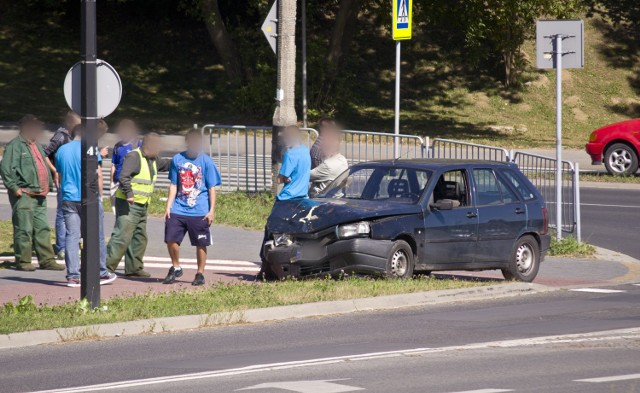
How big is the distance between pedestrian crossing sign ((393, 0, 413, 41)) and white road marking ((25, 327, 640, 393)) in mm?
9652

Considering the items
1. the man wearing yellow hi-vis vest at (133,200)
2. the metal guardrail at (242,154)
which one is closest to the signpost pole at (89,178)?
the man wearing yellow hi-vis vest at (133,200)

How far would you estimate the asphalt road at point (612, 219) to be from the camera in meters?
18.6

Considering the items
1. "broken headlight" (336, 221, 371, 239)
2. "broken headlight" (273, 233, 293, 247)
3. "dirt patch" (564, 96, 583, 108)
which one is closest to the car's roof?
"broken headlight" (336, 221, 371, 239)

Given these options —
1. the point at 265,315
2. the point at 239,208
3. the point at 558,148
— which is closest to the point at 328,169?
the point at 265,315

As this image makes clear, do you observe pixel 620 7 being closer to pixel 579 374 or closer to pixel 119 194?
pixel 119 194

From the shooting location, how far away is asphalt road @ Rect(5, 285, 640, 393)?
25.9 feet

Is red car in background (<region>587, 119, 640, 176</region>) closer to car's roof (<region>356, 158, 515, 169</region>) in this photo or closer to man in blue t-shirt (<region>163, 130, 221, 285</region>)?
car's roof (<region>356, 158, 515, 169</region>)

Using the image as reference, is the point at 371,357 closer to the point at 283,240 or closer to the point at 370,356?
the point at 370,356

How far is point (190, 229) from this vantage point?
43.8 feet

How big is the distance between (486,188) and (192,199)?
11.8ft

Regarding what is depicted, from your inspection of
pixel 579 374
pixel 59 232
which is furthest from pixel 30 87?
pixel 579 374

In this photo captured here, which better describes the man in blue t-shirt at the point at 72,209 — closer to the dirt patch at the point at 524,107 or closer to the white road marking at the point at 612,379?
the white road marking at the point at 612,379

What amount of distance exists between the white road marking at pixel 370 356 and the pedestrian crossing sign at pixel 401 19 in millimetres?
9652

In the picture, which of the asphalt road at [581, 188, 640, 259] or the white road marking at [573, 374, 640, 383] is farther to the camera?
the asphalt road at [581, 188, 640, 259]
